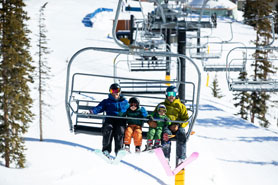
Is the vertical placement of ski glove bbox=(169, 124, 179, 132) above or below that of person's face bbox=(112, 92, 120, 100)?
below

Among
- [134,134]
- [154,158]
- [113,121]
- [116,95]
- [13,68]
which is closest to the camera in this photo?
[134,134]

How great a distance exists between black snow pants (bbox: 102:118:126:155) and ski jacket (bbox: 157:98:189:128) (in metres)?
0.80

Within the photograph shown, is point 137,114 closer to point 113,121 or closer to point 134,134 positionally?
point 134,134

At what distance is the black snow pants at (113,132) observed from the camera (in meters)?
A: 5.79

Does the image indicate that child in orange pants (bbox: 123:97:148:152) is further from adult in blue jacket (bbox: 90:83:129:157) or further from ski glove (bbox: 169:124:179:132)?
ski glove (bbox: 169:124:179:132)

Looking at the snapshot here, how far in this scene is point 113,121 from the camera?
5953mm

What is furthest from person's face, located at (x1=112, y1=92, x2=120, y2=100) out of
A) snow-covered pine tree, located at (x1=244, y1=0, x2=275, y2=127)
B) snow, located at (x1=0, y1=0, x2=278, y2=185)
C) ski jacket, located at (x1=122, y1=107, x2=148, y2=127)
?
snow-covered pine tree, located at (x1=244, y1=0, x2=275, y2=127)

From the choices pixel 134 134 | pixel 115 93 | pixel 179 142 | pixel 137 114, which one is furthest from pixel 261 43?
pixel 134 134

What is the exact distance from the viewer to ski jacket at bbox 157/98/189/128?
593 centimetres

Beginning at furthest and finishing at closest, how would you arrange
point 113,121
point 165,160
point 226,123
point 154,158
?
1. point 226,123
2. point 154,158
3. point 165,160
4. point 113,121

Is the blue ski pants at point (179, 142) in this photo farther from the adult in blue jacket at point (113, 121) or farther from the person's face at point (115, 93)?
the person's face at point (115, 93)

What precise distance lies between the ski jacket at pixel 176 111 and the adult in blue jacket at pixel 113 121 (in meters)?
0.71

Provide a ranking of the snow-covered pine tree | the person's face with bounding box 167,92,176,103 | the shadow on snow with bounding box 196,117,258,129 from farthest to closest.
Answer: the snow-covered pine tree < the shadow on snow with bounding box 196,117,258,129 < the person's face with bounding box 167,92,176,103

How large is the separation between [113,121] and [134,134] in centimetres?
44
